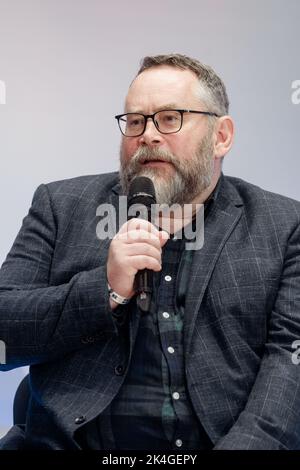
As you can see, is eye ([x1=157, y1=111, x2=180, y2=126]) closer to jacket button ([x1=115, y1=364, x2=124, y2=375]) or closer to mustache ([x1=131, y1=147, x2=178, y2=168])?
mustache ([x1=131, y1=147, x2=178, y2=168])

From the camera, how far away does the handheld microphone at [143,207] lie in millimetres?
1553

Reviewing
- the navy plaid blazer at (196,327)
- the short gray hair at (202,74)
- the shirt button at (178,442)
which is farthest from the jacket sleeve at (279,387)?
the short gray hair at (202,74)

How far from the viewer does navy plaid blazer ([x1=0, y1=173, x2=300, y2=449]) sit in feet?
5.65

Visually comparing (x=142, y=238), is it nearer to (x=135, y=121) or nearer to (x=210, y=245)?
(x=210, y=245)

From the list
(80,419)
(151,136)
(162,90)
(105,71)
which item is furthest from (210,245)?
(105,71)

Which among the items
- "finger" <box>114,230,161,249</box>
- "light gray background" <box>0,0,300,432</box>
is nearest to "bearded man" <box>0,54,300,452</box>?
"finger" <box>114,230,161,249</box>

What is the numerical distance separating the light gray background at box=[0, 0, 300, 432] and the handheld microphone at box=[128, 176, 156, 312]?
100 cm

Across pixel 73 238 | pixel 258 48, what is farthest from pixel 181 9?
pixel 73 238

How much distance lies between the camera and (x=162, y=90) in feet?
6.50

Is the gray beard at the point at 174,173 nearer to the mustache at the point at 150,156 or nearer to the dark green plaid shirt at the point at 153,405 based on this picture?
the mustache at the point at 150,156

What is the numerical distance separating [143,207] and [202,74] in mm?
616

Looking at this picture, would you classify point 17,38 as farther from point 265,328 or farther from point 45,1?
point 265,328

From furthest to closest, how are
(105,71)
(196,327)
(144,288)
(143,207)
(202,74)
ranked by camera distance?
(105,71)
(202,74)
(196,327)
(143,207)
(144,288)
